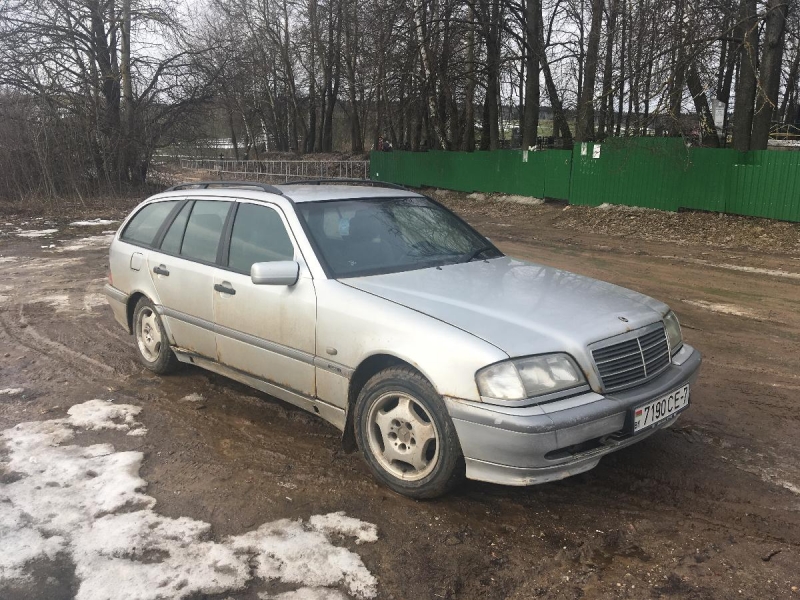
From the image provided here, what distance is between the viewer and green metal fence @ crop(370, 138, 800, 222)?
15.3 metres

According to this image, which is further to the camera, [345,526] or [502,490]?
[502,490]

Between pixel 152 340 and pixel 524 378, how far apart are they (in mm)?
3653

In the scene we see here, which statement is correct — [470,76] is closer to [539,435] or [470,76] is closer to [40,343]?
[40,343]

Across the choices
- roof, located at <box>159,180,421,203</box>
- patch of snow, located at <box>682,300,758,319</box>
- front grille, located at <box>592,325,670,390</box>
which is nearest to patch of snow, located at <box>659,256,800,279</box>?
patch of snow, located at <box>682,300,758,319</box>

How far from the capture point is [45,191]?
21.2 m

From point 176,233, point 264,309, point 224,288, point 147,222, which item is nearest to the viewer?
point 264,309

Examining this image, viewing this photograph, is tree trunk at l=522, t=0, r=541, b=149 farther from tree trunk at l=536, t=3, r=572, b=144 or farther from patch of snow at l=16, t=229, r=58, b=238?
patch of snow at l=16, t=229, r=58, b=238

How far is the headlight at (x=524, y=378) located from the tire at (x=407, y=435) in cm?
29

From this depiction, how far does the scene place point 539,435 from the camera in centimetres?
311

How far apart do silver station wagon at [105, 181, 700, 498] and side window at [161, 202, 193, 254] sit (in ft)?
0.06

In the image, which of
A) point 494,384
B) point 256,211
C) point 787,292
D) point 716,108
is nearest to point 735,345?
point 787,292

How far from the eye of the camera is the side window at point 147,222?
18.7 ft

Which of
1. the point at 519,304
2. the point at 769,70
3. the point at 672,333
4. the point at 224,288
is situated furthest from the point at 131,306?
the point at 769,70

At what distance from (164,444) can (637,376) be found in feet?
9.64
